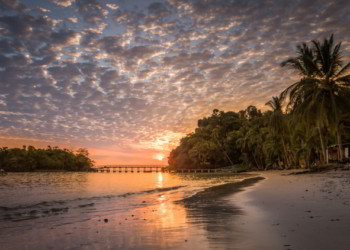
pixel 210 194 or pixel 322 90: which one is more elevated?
pixel 322 90

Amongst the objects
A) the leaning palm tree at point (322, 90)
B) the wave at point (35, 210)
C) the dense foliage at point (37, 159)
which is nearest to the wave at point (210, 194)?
the wave at point (35, 210)

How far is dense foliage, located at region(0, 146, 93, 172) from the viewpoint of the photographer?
128 meters

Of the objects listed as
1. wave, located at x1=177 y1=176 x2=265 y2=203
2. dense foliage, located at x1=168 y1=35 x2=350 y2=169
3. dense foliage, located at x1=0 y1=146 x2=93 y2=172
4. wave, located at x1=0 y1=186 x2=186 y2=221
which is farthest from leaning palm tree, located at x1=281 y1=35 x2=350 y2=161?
dense foliage, located at x1=0 y1=146 x2=93 y2=172

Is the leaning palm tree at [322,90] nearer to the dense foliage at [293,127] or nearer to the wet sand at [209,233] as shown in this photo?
the dense foliage at [293,127]

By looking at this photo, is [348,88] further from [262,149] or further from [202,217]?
[262,149]

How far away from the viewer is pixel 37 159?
136m

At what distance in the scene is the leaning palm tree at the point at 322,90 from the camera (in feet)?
78.3

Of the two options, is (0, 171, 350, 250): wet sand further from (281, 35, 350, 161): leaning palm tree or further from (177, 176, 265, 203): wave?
(281, 35, 350, 161): leaning palm tree

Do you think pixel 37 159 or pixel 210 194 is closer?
pixel 210 194

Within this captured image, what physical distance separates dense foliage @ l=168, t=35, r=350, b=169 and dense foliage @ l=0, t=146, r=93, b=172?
67.1 metres

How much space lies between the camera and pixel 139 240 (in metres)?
4.48

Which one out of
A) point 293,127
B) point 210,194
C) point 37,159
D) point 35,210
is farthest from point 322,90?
point 37,159

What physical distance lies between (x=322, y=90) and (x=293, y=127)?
10701mm

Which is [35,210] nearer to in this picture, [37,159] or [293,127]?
[293,127]
